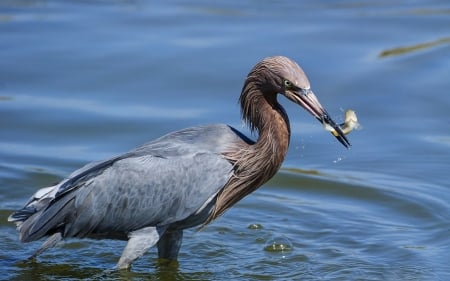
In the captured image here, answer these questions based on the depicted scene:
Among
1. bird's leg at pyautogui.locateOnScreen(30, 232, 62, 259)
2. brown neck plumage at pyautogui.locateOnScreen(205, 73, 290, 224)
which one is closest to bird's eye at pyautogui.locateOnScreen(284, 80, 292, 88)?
brown neck plumage at pyautogui.locateOnScreen(205, 73, 290, 224)

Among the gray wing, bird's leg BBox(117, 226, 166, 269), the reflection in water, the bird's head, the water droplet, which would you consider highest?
the reflection in water

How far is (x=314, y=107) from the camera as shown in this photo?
333 inches

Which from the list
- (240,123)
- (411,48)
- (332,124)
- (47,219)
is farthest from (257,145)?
(411,48)

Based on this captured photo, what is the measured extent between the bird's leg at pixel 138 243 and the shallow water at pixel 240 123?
27 centimetres

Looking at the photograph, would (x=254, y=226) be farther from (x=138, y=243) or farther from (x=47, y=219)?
(x=47, y=219)

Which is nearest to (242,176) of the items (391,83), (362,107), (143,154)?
(143,154)

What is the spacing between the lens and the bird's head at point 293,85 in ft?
27.8

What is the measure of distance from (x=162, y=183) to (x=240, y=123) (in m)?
3.92

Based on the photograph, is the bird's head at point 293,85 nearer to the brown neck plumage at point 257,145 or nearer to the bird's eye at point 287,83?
the bird's eye at point 287,83

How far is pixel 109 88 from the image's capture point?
14.2 meters

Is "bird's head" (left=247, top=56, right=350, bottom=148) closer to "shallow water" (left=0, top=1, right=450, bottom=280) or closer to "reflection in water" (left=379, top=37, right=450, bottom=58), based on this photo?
"shallow water" (left=0, top=1, right=450, bottom=280)

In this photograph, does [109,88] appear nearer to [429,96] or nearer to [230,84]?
[230,84]

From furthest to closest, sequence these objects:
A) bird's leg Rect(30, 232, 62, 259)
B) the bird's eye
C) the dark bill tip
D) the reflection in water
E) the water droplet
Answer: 1. the reflection in water
2. the water droplet
3. bird's leg Rect(30, 232, 62, 259)
4. the bird's eye
5. the dark bill tip

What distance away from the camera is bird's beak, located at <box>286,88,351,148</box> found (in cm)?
844
